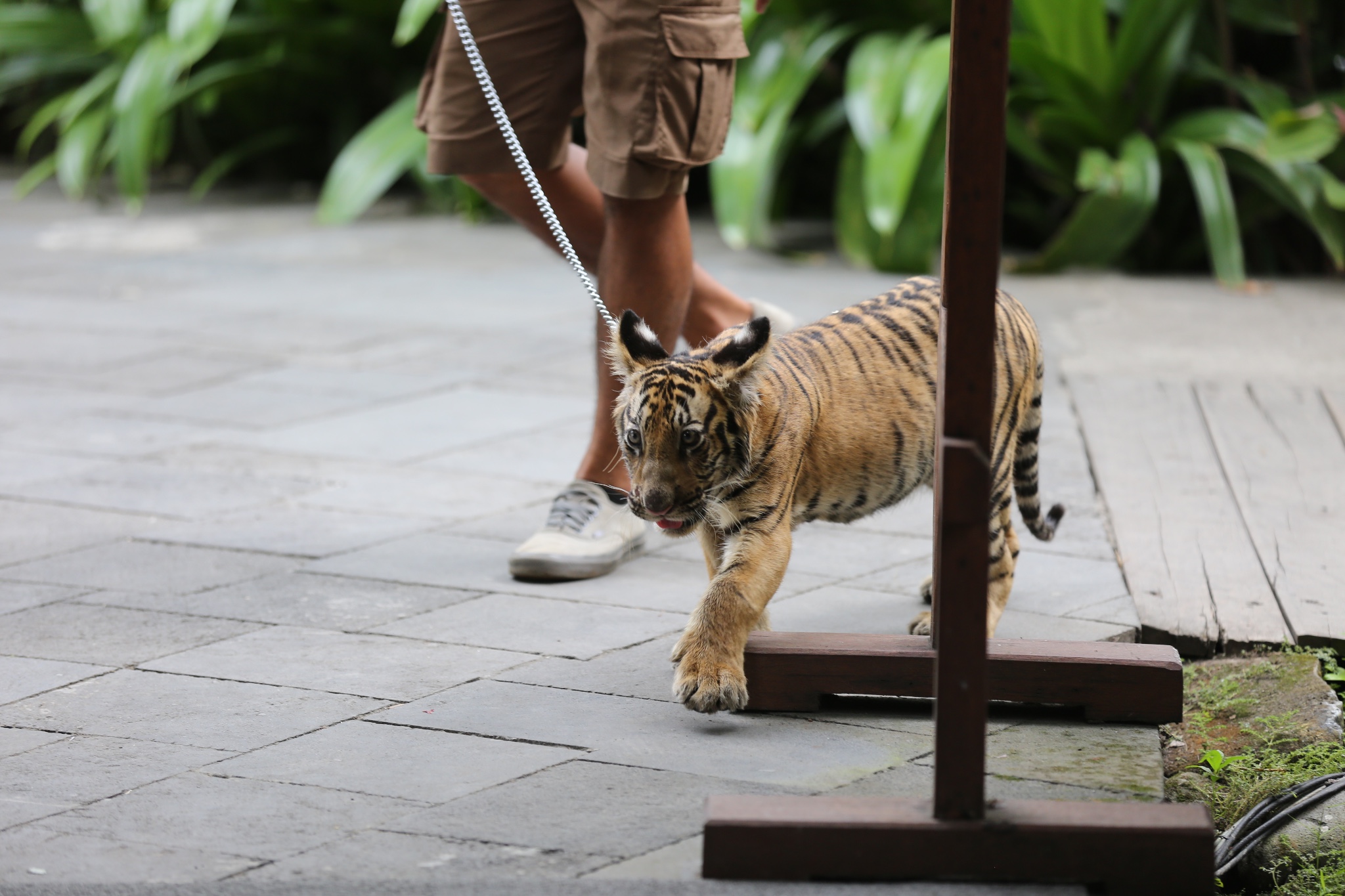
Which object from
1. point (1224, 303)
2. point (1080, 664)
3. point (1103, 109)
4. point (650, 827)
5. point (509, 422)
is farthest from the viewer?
point (1103, 109)

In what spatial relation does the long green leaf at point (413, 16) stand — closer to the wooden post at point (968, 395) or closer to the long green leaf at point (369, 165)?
the long green leaf at point (369, 165)

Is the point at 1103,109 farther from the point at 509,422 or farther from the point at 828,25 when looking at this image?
the point at 509,422

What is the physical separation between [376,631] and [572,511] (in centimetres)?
65

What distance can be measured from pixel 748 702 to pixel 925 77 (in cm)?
494

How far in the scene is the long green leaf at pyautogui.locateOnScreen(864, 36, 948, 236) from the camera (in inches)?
277

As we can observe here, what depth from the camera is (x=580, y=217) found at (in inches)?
164

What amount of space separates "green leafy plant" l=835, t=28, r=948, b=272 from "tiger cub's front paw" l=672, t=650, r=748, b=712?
14.8 feet

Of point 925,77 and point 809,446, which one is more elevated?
point 925,77

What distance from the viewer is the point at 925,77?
7168mm

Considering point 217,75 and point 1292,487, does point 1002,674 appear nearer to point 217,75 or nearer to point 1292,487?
point 1292,487

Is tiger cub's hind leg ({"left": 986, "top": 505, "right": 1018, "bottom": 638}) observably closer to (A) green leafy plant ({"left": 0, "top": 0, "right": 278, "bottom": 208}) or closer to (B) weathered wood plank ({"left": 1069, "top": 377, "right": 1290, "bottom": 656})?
(B) weathered wood plank ({"left": 1069, "top": 377, "right": 1290, "bottom": 656})

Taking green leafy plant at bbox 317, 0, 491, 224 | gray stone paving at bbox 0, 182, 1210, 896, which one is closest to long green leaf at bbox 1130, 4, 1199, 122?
gray stone paving at bbox 0, 182, 1210, 896

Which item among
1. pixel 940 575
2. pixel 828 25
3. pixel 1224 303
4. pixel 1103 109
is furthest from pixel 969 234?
pixel 828 25

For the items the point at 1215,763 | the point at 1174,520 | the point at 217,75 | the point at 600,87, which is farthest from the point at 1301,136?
the point at 217,75
